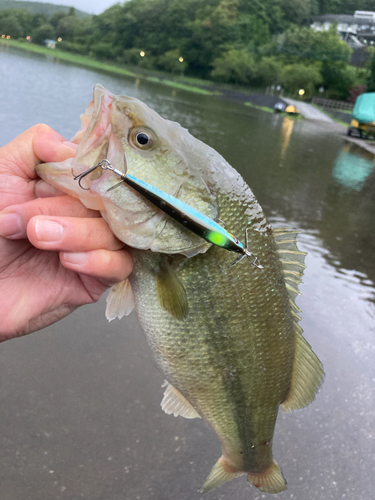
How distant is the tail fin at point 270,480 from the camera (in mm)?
1662

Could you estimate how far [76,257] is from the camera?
115 centimetres

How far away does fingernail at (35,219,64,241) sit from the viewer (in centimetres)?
105

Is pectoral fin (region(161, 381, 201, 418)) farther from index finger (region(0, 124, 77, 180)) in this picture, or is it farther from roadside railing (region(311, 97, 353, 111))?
roadside railing (region(311, 97, 353, 111))

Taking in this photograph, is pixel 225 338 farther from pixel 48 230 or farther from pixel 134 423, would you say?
pixel 134 423

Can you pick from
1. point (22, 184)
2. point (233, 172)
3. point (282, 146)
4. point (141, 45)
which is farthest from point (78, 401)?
point (141, 45)

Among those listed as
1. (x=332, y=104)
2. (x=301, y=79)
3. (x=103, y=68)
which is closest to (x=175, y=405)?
(x=103, y=68)

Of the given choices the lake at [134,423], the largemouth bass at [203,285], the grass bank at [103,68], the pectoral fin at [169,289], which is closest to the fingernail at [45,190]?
the largemouth bass at [203,285]

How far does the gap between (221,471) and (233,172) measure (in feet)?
4.53

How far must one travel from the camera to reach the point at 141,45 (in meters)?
65.9

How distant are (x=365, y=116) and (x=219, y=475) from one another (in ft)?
85.3

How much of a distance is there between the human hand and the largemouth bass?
0.24ft

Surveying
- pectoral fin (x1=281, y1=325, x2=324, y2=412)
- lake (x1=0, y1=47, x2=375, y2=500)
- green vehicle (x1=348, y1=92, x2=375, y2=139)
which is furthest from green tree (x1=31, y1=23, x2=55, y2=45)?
pectoral fin (x1=281, y1=325, x2=324, y2=412)

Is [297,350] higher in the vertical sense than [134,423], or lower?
higher

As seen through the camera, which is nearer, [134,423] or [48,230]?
[48,230]
